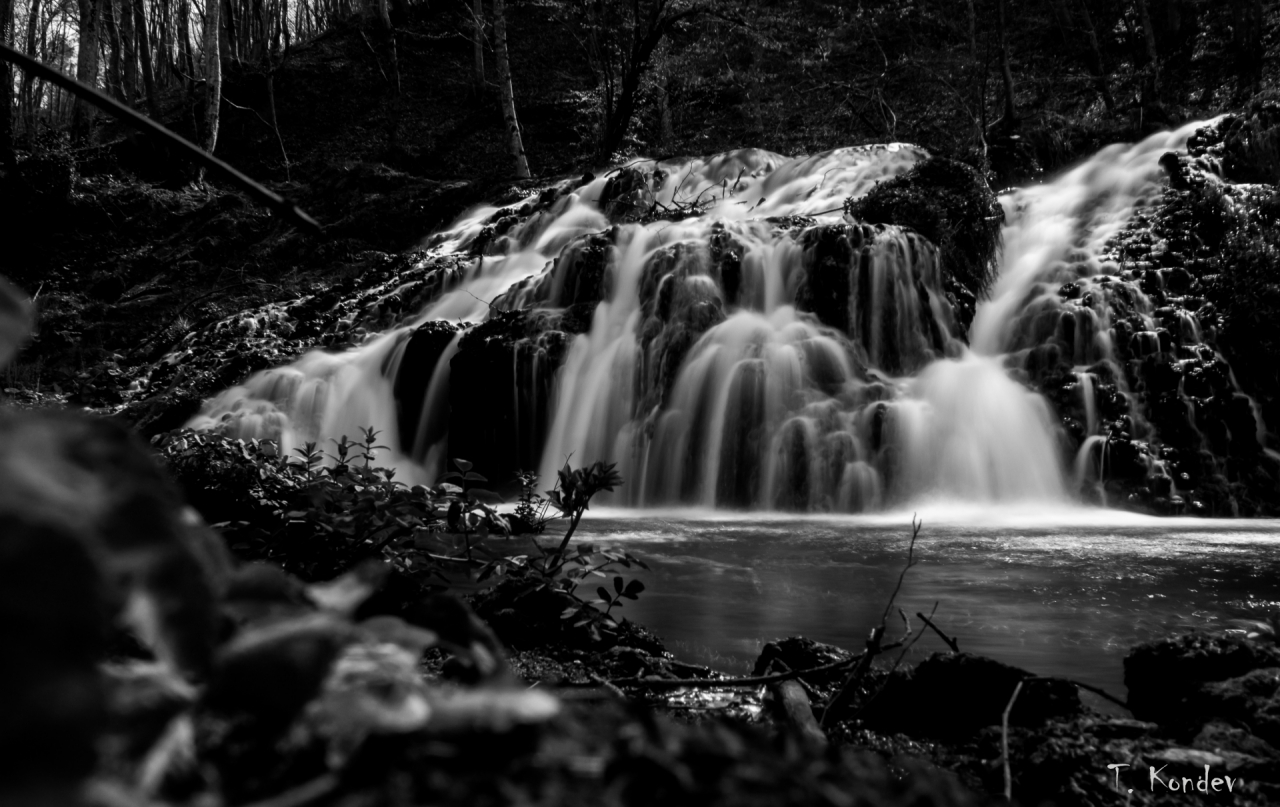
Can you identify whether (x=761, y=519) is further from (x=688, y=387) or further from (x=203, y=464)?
(x=203, y=464)

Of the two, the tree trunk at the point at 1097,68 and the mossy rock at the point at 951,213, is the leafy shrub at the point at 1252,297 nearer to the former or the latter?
the mossy rock at the point at 951,213

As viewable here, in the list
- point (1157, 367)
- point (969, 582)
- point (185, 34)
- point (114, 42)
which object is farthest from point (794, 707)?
point (185, 34)

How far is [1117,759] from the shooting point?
2.00 meters

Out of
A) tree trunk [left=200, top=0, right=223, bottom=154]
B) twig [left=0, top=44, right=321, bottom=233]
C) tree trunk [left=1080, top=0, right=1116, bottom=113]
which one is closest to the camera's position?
twig [left=0, top=44, right=321, bottom=233]

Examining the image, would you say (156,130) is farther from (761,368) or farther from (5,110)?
(5,110)

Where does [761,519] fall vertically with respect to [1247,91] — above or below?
below

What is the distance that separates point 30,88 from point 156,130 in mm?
50343

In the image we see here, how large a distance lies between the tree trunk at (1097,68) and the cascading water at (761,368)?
7139 mm

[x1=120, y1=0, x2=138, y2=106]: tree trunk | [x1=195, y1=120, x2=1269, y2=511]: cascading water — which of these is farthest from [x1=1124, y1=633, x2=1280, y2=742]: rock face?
[x1=120, y1=0, x2=138, y2=106]: tree trunk

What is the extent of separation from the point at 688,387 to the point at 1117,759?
27.6 feet

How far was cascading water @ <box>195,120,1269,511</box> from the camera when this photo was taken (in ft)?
31.1

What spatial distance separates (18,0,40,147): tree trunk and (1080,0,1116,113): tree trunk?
2690 cm

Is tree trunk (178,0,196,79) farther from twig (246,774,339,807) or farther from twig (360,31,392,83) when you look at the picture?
twig (246,774,339,807)

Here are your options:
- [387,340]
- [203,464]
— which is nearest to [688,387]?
[387,340]
